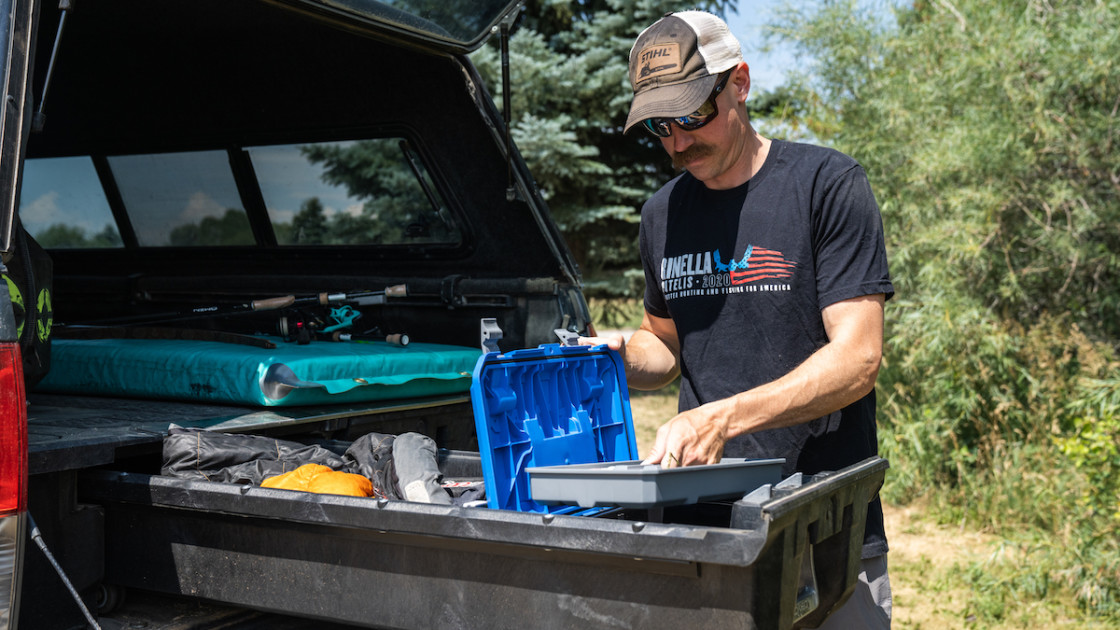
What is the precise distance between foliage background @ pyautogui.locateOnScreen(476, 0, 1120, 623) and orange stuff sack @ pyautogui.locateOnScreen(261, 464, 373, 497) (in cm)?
358

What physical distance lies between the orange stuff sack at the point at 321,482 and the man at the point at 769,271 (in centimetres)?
67

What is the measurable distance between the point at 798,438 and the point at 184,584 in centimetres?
141

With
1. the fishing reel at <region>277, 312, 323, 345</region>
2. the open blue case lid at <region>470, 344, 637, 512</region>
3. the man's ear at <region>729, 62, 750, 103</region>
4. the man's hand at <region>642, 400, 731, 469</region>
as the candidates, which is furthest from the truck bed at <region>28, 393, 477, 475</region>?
the man's ear at <region>729, 62, 750, 103</region>

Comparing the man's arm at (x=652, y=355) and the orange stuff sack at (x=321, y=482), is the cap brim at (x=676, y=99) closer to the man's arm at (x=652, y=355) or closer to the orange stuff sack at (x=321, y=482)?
the man's arm at (x=652, y=355)

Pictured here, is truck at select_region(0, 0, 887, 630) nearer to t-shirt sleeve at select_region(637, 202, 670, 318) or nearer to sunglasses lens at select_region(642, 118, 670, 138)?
t-shirt sleeve at select_region(637, 202, 670, 318)

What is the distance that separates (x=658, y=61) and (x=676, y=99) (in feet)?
0.37

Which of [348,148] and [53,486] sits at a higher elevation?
[348,148]

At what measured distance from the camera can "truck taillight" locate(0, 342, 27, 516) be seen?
184 centimetres

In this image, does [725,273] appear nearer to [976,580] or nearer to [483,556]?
[483,556]

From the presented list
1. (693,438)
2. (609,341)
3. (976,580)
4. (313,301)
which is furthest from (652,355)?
(976,580)

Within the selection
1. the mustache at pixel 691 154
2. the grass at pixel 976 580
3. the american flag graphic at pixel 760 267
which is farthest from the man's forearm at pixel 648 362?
the grass at pixel 976 580

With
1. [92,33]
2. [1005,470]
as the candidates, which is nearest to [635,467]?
[92,33]

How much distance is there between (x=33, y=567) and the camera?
2.04 meters

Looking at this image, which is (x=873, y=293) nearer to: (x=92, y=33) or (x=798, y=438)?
(x=798, y=438)
